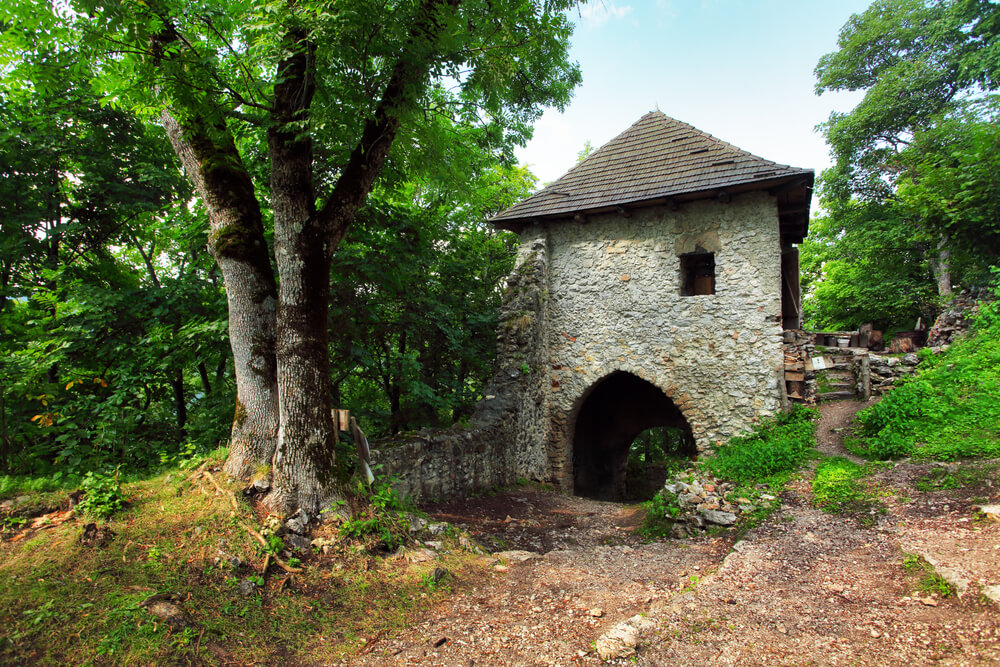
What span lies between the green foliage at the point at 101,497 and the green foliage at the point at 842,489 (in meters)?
6.63

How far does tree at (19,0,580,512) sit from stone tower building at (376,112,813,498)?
8.88 ft

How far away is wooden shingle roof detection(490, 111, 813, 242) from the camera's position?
774cm

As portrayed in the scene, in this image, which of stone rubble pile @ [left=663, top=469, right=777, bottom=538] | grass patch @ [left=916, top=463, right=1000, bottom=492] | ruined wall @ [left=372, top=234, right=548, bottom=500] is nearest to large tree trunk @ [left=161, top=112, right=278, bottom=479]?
ruined wall @ [left=372, top=234, right=548, bottom=500]

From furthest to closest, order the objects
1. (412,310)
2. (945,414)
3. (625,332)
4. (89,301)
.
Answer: (625,332) < (412,310) < (945,414) < (89,301)

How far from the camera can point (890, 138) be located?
53.1ft

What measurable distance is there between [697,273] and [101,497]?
991 centimetres

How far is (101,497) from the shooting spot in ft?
11.5

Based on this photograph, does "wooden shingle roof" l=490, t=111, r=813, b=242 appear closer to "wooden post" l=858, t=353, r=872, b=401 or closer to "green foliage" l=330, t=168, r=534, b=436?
"green foliage" l=330, t=168, r=534, b=436

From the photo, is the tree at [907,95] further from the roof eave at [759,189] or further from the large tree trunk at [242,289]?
the large tree trunk at [242,289]

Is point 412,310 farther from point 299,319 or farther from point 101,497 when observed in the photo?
point 101,497

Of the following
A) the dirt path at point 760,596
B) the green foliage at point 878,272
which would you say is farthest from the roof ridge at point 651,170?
the green foliage at point 878,272

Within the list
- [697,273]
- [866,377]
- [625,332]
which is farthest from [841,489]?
[697,273]

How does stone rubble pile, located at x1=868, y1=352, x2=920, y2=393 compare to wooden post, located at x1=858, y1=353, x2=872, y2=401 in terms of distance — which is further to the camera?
wooden post, located at x1=858, y1=353, x2=872, y2=401

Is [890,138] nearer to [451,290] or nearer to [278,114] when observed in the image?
[451,290]
